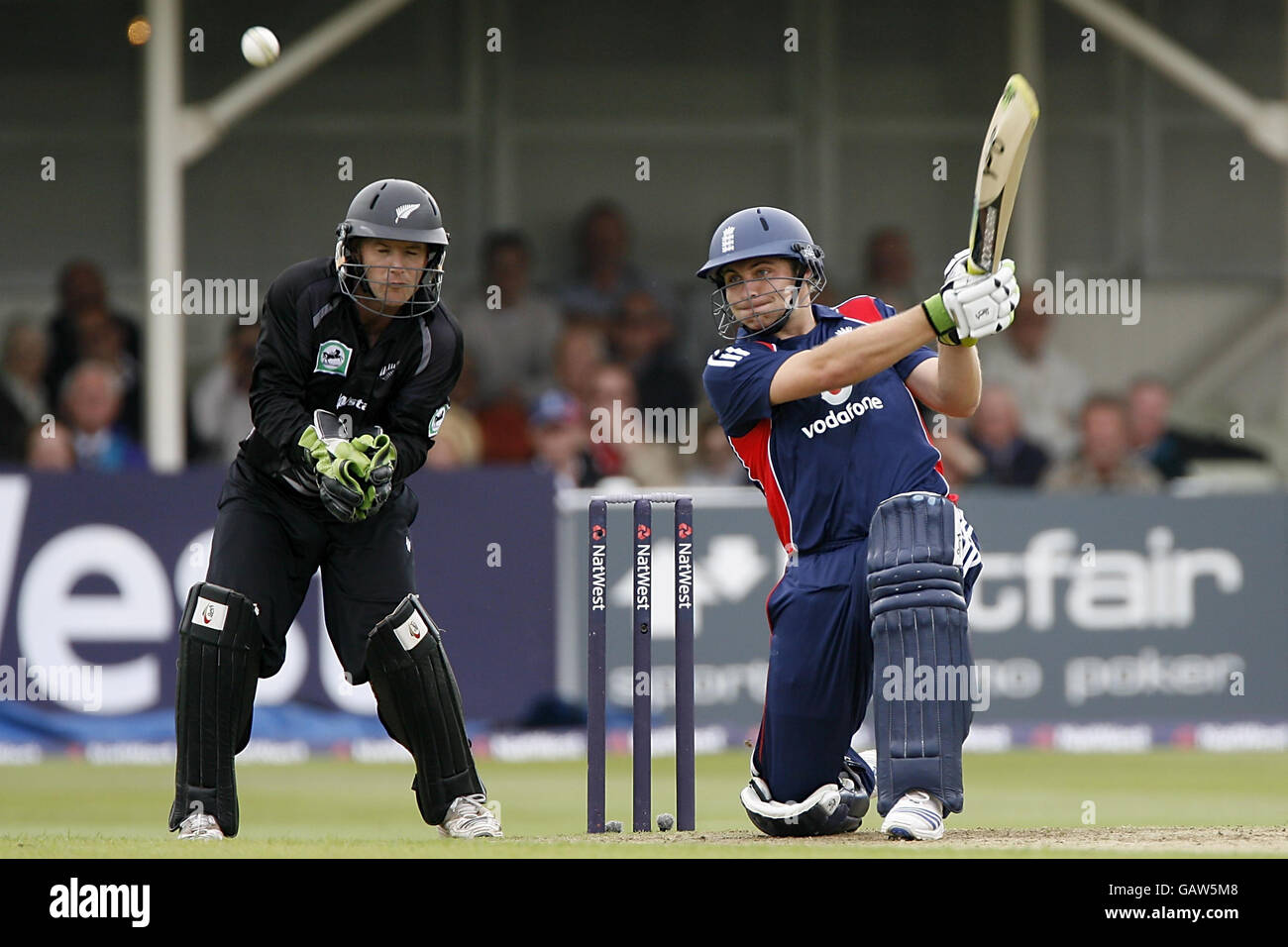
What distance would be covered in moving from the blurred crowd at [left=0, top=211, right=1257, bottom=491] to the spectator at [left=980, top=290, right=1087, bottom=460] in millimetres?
13

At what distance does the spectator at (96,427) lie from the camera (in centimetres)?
1261

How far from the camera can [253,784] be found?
968 cm

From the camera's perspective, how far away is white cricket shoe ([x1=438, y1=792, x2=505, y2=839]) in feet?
21.1

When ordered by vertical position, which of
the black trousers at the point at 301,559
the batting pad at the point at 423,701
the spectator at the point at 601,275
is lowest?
the batting pad at the point at 423,701

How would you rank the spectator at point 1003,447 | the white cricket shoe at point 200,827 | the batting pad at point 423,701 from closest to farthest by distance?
the white cricket shoe at point 200,827
the batting pad at point 423,701
the spectator at point 1003,447

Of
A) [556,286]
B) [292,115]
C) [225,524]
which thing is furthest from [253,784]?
[292,115]

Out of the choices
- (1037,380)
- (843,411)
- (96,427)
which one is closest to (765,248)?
(843,411)

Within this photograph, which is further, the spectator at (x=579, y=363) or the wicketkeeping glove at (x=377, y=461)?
the spectator at (x=579, y=363)

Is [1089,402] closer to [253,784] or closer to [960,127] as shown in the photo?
→ [960,127]

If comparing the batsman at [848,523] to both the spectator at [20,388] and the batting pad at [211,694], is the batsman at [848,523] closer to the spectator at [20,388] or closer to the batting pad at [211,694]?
the batting pad at [211,694]

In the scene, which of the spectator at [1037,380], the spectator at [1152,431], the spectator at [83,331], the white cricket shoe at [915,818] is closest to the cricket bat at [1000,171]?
the white cricket shoe at [915,818]

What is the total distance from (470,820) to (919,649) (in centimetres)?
153

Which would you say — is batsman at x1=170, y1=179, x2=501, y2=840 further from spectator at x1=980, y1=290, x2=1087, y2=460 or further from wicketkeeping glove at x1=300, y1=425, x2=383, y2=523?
spectator at x1=980, y1=290, x2=1087, y2=460

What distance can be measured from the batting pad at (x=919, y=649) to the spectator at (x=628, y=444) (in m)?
6.54
